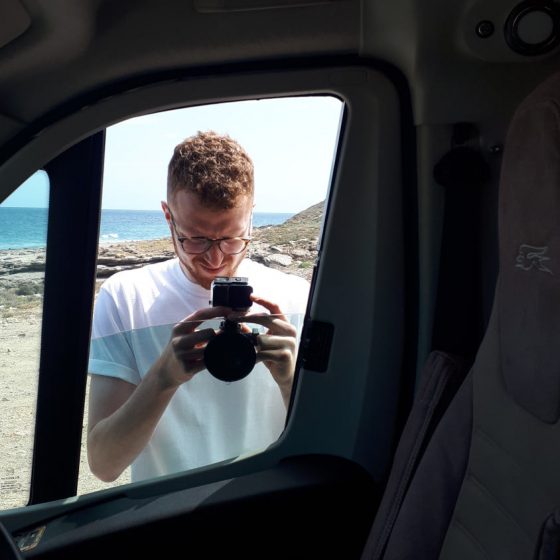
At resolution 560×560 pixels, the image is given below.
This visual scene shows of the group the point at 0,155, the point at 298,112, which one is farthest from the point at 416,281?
the point at 0,155

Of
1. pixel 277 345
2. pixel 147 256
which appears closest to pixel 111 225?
pixel 147 256

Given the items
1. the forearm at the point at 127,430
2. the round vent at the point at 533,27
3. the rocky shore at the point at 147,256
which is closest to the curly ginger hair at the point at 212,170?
the rocky shore at the point at 147,256

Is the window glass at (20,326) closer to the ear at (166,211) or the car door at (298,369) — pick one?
the car door at (298,369)

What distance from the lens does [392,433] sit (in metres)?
1.62

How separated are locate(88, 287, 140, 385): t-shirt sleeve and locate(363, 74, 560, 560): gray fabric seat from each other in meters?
0.76

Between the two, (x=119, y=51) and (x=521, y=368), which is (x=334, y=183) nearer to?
(x=119, y=51)

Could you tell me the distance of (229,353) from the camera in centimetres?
159

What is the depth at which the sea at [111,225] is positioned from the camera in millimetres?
1458

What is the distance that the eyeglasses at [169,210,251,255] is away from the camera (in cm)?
157

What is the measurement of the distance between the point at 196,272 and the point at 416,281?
54cm

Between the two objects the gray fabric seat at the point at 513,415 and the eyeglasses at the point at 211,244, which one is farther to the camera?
the eyeglasses at the point at 211,244

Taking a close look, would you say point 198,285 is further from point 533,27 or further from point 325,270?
point 533,27

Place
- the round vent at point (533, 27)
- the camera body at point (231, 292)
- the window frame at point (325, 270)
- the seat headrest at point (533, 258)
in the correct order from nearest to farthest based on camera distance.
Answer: the seat headrest at point (533, 258) → the round vent at point (533, 27) → the window frame at point (325, 270) → the camera body at point (231, 292)

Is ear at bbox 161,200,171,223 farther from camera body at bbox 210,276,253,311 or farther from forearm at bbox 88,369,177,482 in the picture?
forearm at bbox 88,369,177,482
